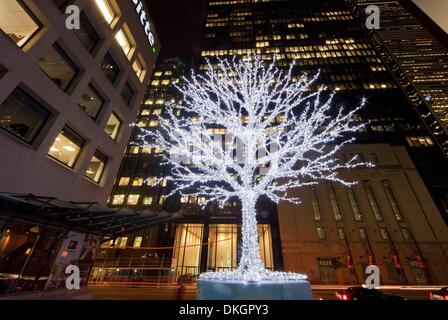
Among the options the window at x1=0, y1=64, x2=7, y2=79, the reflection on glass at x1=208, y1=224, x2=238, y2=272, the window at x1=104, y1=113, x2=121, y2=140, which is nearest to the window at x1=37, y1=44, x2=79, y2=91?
the window at x1=0, y1=64, x2=7, y2=79

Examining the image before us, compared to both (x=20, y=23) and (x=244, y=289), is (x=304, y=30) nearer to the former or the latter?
(x=20, y=23)

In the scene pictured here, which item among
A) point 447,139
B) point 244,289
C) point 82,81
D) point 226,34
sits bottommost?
point 244,289

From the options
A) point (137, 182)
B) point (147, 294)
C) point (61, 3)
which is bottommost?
point (147, 294)

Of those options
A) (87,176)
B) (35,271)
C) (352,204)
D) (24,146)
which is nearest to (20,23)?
(24,146)

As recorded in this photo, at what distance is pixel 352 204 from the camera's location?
2769 centimetres

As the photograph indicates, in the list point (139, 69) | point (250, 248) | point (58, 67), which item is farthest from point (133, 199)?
point (250, 248)

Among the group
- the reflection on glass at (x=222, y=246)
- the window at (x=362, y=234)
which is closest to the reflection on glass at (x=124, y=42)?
the reflection on glass at (x=222, y=246)

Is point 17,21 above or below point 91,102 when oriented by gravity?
above

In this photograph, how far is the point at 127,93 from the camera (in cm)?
1548

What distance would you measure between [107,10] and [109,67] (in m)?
3.46

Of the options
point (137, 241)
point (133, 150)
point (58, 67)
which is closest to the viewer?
point (58, 67)

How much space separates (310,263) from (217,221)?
12.2 meters

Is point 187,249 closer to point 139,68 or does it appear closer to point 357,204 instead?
point 139,68

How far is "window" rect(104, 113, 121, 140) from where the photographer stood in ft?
44.8
